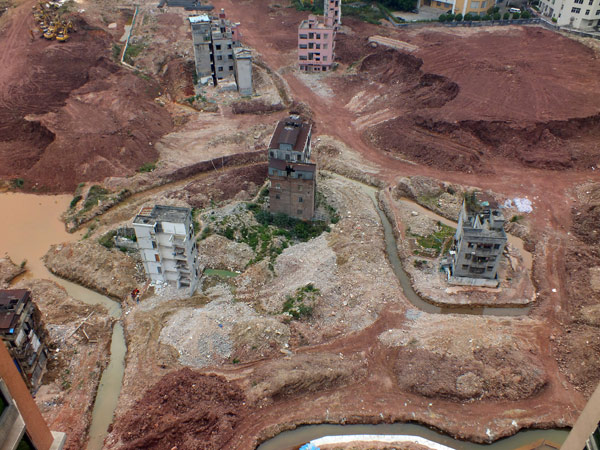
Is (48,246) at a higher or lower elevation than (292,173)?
lower

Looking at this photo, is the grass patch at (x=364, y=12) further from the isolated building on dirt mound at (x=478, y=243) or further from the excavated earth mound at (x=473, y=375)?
the excavated earth mound at (x=473, y=375)

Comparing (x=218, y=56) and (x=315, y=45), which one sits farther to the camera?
(x=315, y=45)

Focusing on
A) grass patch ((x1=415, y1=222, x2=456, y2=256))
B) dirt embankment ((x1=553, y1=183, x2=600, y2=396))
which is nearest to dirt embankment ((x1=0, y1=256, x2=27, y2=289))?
grass patch ((x1=415, y1=222, x2=456, y2=256))

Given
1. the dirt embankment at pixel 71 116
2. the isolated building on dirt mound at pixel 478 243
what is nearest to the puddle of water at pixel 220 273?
the isolated building on dirt mound at pixel 478 243

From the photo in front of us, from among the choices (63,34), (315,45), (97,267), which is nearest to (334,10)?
(315,45)

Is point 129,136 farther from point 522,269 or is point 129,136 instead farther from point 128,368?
point 522,269

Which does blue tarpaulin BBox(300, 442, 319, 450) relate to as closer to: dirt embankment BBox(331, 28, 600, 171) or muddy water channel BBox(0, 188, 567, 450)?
muddy water channel BBox(0, 188, 567, 450)

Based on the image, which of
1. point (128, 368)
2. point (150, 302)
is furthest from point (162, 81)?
point (128, 368)

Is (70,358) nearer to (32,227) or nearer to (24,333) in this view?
(24,333)
